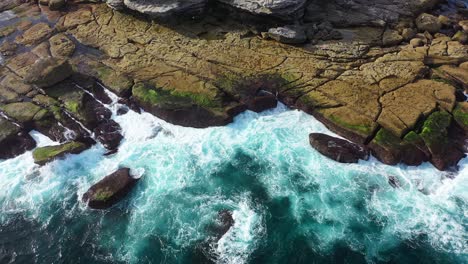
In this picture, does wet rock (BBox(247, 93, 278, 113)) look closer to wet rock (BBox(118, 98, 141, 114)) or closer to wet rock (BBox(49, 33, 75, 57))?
wet rock (BBox(118, 98, 141, 114))

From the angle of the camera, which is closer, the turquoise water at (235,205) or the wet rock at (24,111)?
the turquoise water at (235,205)

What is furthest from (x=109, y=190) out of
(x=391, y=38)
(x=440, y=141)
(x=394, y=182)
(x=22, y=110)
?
(x=391, y=38)

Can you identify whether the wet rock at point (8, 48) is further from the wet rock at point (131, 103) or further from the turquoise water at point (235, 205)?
the wet rock at point (131, 103)

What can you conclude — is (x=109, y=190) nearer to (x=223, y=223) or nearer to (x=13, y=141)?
(x=223, y=223)

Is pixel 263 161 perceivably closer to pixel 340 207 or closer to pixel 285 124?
pixel 285 124

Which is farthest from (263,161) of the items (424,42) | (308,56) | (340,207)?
(424,42)

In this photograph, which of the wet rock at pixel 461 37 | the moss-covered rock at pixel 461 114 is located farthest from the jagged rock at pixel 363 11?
the moss-covered rock at pixel 461 114
